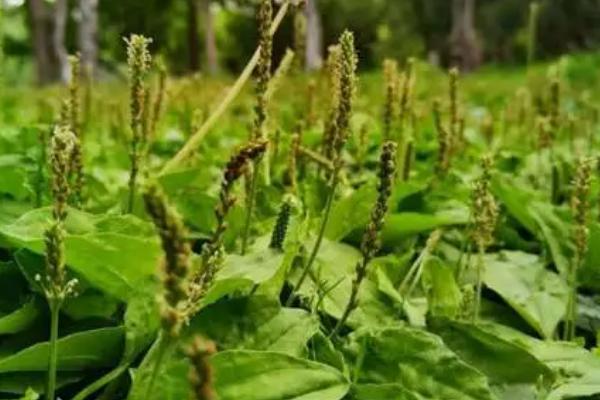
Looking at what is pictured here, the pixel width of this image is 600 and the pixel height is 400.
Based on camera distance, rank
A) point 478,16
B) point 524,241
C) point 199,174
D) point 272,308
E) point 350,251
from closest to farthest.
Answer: point 272,308, point 350,251, point 199,174, point 524,241, point 478,16

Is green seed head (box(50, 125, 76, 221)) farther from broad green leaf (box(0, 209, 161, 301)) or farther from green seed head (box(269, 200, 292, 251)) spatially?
green seed head (box(269, 200, 292, 251))

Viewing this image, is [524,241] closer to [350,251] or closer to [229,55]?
[350,251]

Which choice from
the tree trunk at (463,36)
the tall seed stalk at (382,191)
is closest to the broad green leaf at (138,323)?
the tall seed stalk at (382,191)

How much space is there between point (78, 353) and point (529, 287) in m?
0.71

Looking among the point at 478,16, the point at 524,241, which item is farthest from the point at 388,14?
the point at 524,241

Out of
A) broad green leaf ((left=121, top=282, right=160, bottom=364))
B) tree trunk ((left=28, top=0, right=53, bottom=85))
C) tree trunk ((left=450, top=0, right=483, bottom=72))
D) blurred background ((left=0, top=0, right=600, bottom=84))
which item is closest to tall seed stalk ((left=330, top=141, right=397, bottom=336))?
broad green leaf ((left=121, top=282, right=160, bottom=364))

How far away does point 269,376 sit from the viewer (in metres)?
0.94

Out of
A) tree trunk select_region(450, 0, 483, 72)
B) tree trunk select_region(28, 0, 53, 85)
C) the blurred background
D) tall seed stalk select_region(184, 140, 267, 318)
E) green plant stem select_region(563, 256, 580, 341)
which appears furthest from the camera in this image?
the blurred background

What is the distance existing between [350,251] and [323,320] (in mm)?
212

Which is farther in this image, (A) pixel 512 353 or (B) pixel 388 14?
(B) pixel 388 14

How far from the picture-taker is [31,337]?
1108mm

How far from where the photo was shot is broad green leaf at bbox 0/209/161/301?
1.00m

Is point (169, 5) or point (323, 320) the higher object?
point (169, 5)

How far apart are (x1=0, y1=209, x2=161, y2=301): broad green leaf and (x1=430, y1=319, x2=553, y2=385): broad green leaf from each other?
1.10ft
